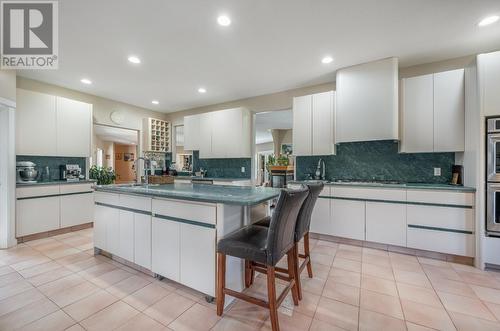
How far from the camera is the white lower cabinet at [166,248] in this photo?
6.58 ft

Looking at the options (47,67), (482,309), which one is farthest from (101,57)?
(482,309)

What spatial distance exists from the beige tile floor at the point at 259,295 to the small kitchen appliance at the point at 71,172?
164cm

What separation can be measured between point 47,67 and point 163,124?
2735mm

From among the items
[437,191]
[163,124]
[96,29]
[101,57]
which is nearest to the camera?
[96,29]

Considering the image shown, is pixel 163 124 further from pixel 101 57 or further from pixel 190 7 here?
pixel 190 7

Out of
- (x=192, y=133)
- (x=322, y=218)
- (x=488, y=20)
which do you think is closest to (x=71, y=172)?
(x=192, y=133)

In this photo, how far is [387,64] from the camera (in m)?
2.92

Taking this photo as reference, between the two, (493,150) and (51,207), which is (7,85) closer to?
(51,207)

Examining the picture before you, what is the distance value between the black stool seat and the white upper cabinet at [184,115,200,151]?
3618 mm

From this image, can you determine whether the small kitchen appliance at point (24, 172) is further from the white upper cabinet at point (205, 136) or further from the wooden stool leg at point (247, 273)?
the wooden stool leg at point (247, 273)

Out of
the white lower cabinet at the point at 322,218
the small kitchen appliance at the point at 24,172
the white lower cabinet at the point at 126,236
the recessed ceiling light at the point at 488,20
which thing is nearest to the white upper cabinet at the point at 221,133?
Answer: the white lower cabinet at the point at 322,218

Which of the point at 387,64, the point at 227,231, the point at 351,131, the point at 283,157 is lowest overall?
the point at 227,231

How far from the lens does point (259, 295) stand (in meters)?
1.98

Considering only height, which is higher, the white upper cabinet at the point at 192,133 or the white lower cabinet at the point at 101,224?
the white upper cabinet at the point at 192,133
